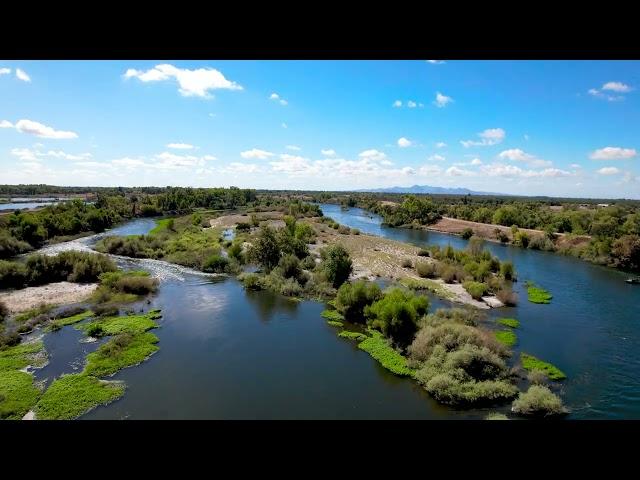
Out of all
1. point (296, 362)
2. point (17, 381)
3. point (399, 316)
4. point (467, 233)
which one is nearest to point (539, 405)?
point (399, 316)

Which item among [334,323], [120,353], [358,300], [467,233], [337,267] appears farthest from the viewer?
[467,233]

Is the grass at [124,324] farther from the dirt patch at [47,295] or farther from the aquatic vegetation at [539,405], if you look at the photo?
the aquatic vegetation at [539,405]

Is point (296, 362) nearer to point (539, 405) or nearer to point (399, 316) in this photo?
point (399, 316)

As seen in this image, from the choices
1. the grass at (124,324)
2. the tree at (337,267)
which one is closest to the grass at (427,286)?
the tree at (337,267)

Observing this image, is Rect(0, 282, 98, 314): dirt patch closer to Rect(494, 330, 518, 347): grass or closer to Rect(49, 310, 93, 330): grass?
Rect(49, 310, 93, 330): grass

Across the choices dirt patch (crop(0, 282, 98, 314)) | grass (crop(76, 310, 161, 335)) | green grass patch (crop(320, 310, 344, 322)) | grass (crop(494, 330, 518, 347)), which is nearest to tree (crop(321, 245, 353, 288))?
green grass patch (crop(320, 310, 344, 322))

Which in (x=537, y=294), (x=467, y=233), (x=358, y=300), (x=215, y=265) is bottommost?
(x=537, y=294)
